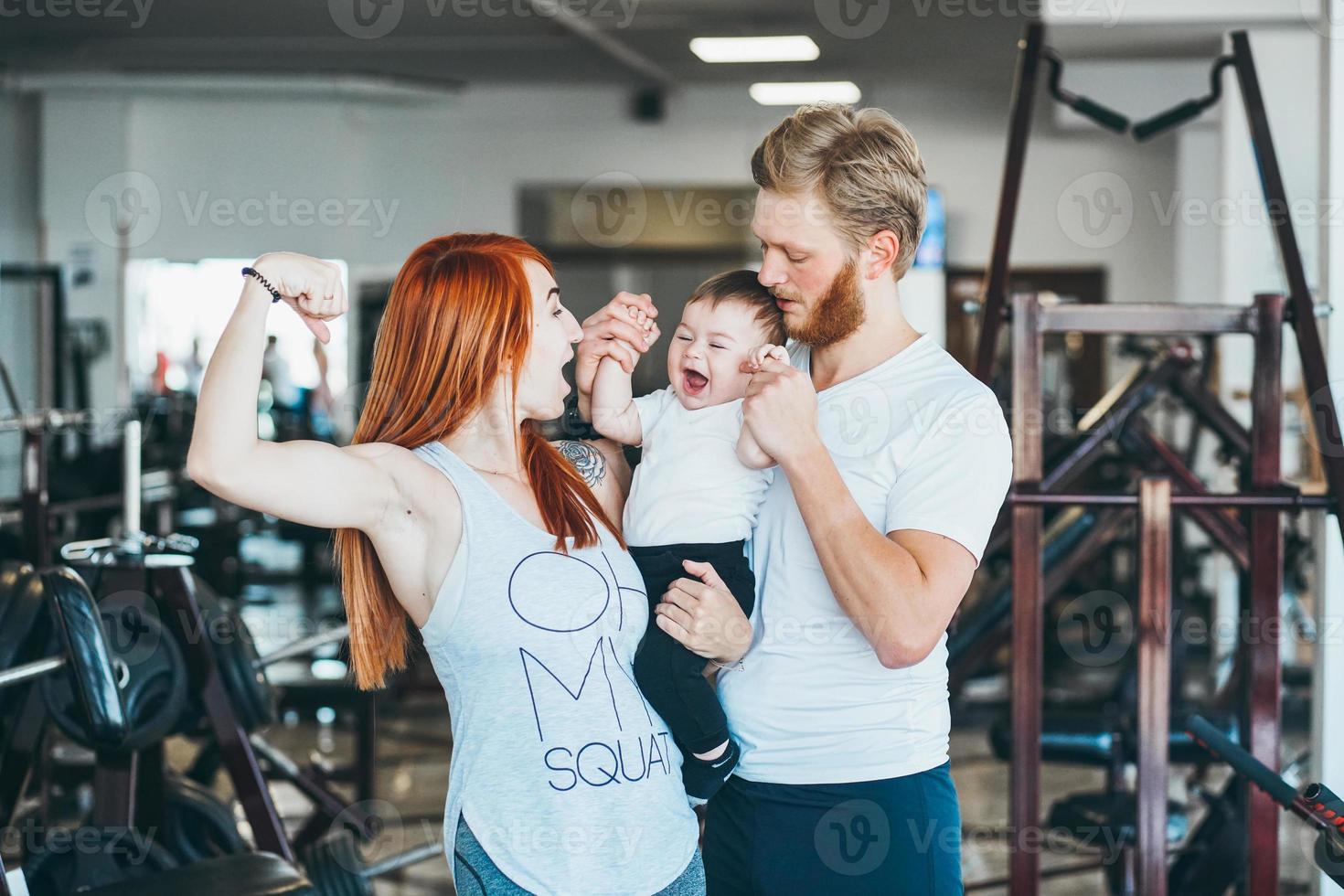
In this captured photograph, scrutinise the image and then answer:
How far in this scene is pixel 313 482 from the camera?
1251 millimetres

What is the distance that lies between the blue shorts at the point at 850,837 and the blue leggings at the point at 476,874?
165 millimetres

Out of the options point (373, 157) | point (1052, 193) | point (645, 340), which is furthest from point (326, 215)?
point (645, 340)

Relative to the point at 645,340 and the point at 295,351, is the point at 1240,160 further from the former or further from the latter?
the point at 295,351

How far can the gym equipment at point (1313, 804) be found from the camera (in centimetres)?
167

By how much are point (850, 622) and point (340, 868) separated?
1539 millimetres

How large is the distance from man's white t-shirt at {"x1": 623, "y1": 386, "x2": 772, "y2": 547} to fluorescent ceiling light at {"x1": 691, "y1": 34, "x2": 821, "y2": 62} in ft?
20.4

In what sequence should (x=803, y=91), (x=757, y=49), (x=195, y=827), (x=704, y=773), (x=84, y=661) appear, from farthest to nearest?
(x=803, y=91) → (x=757, y=49) → (x=195, y=827) → (x=84, y=661) → (x=704, y=773)

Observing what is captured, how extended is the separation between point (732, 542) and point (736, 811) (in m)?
0.33

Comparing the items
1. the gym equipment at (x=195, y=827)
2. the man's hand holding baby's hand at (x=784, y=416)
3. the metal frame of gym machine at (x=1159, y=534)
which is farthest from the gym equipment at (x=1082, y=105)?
the gym equipment at (x=195, y=827)

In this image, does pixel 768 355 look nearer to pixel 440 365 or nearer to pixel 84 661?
pixel 440 365

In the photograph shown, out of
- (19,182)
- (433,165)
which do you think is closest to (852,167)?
(433,165)

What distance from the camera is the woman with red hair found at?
132 cm

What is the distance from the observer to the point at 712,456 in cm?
153

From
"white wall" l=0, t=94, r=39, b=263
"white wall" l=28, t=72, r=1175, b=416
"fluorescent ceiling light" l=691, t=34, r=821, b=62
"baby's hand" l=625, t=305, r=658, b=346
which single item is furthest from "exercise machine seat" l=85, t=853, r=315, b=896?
"white wall" l=0, t=94, r=39, b=263
